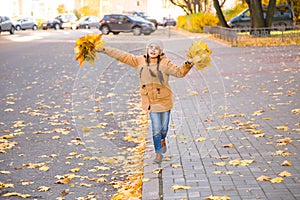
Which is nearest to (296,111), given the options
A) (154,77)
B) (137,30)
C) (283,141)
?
(283,141)

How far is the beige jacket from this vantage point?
248 inches

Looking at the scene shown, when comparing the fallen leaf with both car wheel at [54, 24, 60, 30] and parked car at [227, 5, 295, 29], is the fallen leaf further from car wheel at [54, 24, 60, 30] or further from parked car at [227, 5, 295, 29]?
car wheel at [54, 24, 60, 30]

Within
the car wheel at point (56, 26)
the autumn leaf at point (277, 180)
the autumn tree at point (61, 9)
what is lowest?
the car wheel at point (56, 26)

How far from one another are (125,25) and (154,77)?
3896cm

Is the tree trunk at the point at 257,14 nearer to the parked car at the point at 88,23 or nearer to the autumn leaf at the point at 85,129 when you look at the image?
the autumn leaf at the point at 85,129

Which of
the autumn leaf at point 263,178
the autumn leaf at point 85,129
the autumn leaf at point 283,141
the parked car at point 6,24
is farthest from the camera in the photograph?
the parked car at point 6,24

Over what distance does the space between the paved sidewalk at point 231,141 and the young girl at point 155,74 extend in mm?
608

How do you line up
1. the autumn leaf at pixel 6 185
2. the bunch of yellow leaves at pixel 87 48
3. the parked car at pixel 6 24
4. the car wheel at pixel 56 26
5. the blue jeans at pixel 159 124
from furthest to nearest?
the car wheel at pixel 56 26 < the parked car at pixel 6 24 < the blue jeans at pixel 159 124 < the bunch of yellow leaves at pixel 87 48 < the autumn leaf at pixel 6 185

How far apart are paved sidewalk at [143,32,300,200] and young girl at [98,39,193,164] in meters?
0.61

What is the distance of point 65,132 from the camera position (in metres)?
8.92

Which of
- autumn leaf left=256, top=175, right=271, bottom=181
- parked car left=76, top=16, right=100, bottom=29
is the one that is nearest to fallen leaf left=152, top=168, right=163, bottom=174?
autumn leaf left=256, top=175, right=271, bottom=181

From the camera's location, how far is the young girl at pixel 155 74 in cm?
627

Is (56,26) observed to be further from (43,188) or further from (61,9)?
(43,188)

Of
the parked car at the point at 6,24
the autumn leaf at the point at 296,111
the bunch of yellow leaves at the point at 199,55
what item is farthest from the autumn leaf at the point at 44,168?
the parked car at the point at 6,24
